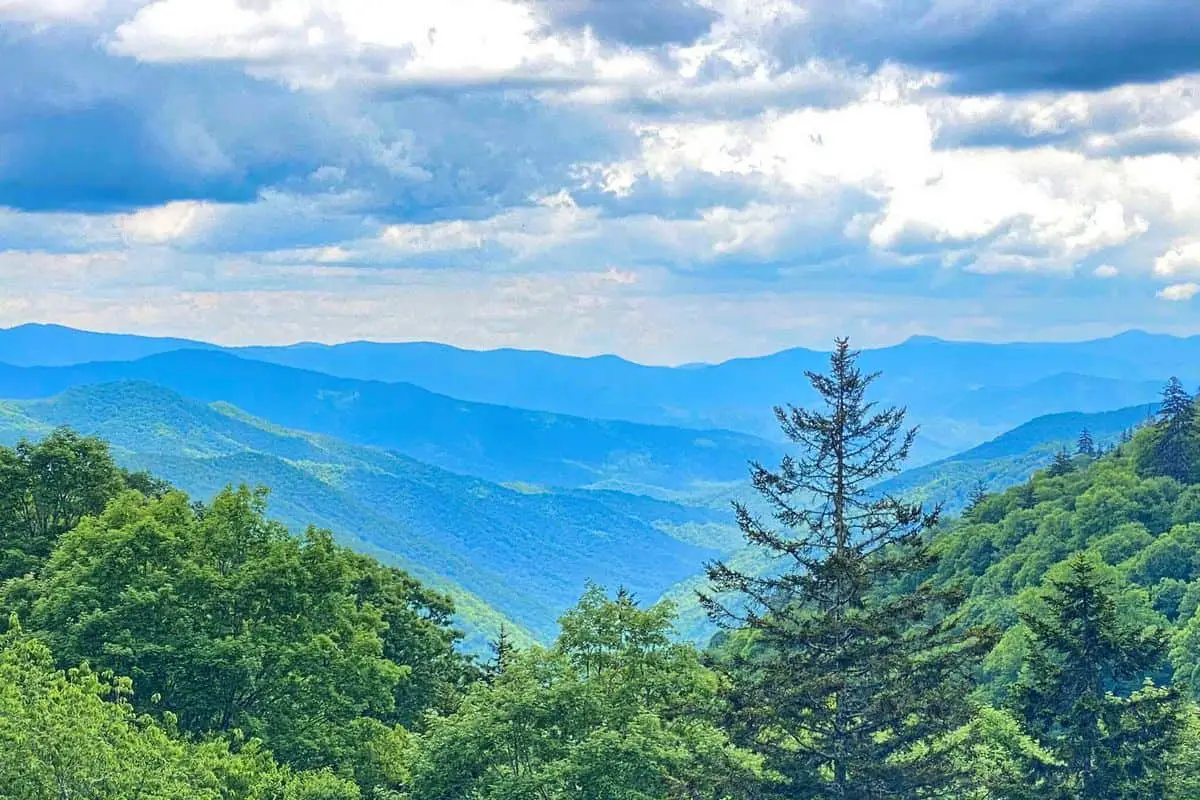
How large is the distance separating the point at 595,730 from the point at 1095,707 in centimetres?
1358

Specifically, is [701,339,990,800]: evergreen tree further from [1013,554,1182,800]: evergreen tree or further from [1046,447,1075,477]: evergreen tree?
[1046,447,1075,477]: evergreen tree

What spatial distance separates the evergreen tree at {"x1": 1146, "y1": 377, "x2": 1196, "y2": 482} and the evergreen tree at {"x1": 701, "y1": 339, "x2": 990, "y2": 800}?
406 feet

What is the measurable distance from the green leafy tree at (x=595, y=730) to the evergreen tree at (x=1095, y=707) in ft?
25.9

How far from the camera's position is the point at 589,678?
4234cm

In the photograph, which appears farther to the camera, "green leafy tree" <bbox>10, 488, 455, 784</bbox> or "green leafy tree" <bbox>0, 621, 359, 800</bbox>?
"green leafy tree" <bbox>10, 488, 455, 784</bbox>

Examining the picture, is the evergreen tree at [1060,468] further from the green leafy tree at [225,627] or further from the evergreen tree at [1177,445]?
the green leafy tree at [225,627]

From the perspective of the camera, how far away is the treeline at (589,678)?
31.4 m

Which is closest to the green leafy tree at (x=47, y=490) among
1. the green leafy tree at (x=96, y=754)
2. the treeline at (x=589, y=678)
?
the treeline at (x=589, y=678)

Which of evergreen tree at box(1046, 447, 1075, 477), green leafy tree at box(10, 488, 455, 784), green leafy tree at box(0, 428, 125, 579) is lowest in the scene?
green leafy tree at box(10, 488, 455, 784)

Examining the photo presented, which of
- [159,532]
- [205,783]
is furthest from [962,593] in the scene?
[159,532]

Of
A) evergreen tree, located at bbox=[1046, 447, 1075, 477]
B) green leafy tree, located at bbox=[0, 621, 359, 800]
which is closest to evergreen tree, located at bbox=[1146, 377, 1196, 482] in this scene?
evergreen tree, located at bbox=[1046, 447, 1075, 477]

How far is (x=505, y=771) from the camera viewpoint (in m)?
38.4

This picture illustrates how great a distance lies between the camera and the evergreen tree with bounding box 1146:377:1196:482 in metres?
144

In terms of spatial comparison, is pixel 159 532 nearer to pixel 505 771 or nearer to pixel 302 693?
pixel 302 693
